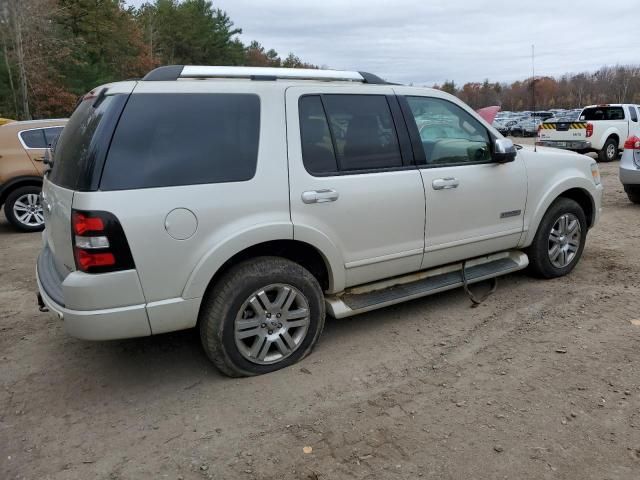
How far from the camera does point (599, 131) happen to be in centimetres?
1543

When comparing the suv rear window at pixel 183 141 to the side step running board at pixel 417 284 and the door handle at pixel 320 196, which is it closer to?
the door handle at pixel 320 196

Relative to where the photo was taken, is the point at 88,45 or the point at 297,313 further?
the point at 88,45

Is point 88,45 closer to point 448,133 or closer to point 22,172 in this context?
point 22,172

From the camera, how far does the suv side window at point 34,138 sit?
8.09 meters

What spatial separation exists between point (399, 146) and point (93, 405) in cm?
271

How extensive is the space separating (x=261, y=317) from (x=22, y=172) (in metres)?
6.28

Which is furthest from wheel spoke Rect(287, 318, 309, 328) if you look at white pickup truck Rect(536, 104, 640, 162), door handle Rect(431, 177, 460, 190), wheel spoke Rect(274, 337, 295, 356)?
white pickup truck Rect(536, 104, 640, 162)

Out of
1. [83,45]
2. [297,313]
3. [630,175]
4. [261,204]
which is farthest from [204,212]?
[83,45]

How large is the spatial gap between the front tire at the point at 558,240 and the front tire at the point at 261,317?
95.6 inches

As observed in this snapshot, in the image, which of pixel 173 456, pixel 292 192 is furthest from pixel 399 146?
pixel 173 456

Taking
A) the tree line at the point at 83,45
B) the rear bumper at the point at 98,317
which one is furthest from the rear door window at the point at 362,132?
the tree line at the point at 83,45

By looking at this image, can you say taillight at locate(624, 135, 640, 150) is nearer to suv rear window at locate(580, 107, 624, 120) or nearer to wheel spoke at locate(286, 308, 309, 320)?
wheel spoke at locate(286, 308, 309, 320)

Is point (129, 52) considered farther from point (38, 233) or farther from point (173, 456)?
point (173, 456)

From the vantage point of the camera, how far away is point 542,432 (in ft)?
9.33
